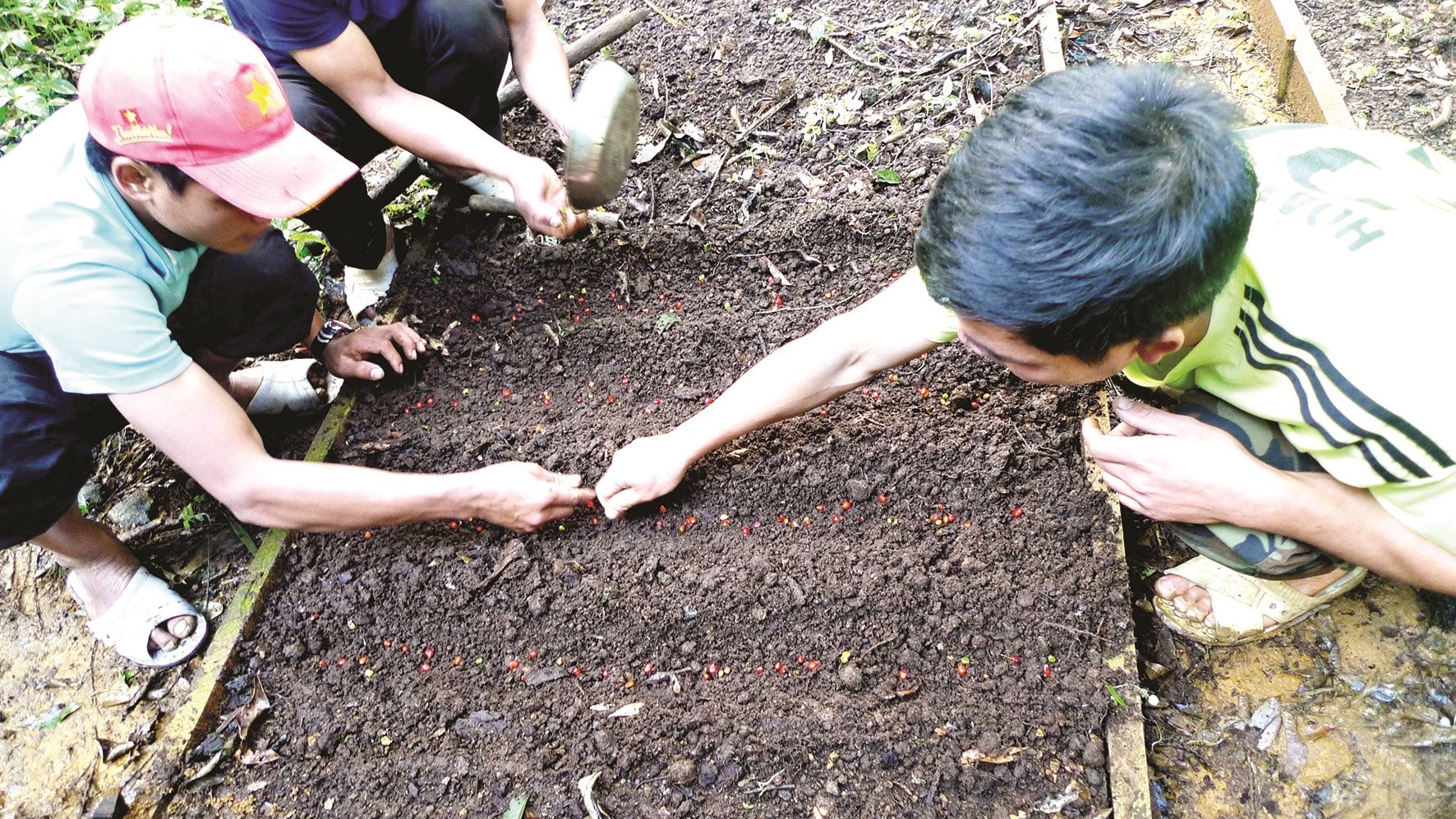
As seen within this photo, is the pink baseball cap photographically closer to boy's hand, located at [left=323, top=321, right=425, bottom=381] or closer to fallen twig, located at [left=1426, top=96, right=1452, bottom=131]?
boy's hand, located at [left=323, top=321, right=425, bottom=381]

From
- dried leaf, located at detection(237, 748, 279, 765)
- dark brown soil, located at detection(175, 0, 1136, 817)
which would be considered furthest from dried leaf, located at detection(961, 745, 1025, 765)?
dried leaf, located at detection(237, 748, 279, 765)

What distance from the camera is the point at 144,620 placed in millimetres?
2375

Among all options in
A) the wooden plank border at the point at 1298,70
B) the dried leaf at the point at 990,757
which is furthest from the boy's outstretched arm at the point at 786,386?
the wooden plank border at the point at 1298,70

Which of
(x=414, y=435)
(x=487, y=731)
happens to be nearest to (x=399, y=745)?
(x=487, y=731)

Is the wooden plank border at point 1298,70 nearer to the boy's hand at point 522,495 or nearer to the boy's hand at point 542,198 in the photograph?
the boy's hand at point 542,198

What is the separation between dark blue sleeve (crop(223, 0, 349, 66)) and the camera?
7.95 feet

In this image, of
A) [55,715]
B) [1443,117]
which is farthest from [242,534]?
[1443,117]

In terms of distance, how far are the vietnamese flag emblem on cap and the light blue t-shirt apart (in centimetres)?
41

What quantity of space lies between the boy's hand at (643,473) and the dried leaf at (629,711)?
0.48 metres

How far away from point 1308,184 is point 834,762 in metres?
1.50

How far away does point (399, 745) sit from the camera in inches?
81.4

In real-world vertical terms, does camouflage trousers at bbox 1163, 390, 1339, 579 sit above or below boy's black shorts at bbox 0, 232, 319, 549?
below

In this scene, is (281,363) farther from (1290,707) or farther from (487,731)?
(1290,707)

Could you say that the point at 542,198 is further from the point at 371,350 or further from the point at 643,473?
the point at 643,473
